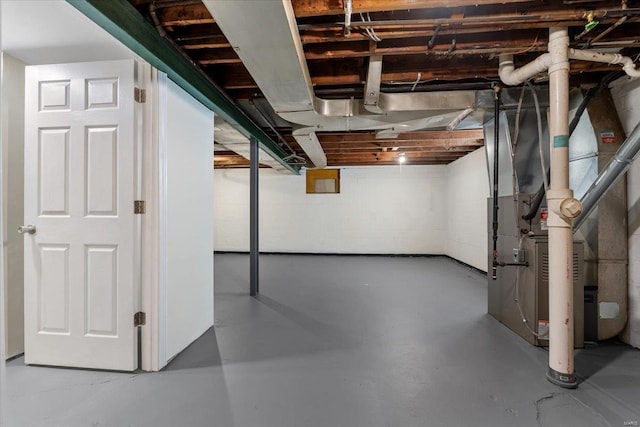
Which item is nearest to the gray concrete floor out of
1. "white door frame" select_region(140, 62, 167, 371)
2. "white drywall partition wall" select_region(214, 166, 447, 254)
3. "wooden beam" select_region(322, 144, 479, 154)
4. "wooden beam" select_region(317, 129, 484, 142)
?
"white door frame" select_region(140, 62, 167, 371)

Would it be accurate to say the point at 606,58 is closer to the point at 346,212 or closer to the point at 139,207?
the point at 139,207

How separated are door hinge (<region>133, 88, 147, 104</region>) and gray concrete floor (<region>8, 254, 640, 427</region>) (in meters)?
1.81

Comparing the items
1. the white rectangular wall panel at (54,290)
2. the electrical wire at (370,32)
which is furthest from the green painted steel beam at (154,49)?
the white rectangular wall panel at (54,290)

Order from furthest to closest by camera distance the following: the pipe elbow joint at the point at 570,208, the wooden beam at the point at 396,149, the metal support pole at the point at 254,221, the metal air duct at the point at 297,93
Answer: the wooden beam at the point at 396,149 → the metal support pole at the point at 254,221 → the pipe elbow joint at the point at 570,208 → the metal air duct at the point at 297,93

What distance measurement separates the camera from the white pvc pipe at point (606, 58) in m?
1.84

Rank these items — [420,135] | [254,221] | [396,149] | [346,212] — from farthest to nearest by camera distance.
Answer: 1. [346,212]
2. [396,149]
3. [420,135]
4. [254,221]

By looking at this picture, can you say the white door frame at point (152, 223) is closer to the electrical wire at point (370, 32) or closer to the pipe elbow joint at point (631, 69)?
the electrical wire at point (370, 32)

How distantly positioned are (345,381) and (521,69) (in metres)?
2.43

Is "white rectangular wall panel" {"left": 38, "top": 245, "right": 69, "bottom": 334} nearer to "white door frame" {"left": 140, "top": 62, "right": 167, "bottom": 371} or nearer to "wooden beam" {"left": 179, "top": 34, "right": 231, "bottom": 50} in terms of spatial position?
"white door frame" {"left": 140, "top": 62, "right": 167, "bottom": 371}

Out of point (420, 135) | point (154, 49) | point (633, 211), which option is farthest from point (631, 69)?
point (154, 49)

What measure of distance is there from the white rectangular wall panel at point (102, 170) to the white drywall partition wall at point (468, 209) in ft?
15.9

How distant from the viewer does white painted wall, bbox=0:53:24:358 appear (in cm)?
206

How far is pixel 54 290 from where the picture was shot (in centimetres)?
197

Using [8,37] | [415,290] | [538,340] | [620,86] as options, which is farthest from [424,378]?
[8,37]
